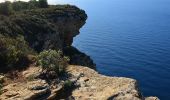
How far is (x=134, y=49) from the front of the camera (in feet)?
360

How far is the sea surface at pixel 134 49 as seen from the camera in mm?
80000

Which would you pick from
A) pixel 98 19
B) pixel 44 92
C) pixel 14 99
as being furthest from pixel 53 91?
pixel 98 19

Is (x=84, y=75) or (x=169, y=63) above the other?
(x=84, y=75)

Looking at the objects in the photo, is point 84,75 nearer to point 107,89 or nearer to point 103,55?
Answer: point 107,89

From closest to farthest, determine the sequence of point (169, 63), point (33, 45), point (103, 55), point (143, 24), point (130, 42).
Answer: point (33, 45) < point (169, 63) < point (103, 55) < point (130, 42) < point (143, 24)

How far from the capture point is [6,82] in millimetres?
21188

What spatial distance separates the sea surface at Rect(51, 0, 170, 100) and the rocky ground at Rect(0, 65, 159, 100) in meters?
48.5

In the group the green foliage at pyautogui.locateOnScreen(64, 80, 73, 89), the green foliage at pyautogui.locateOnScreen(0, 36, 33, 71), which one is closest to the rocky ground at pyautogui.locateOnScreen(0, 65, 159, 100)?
the green foliage at pyautogui.locateOnScreen(64, 80, 73, 89)

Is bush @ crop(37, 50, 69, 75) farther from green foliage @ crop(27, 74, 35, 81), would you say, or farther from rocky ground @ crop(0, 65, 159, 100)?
green foliage @ crop(27, 74, 35, 81)

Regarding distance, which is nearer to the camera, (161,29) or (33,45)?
(33,45)

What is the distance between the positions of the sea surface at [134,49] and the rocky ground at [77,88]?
48.5 m

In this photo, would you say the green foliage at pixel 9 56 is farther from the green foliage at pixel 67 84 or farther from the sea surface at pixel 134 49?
the sea surface at pixel 134 49

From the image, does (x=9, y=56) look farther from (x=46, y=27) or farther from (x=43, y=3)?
(x=43, y=3)

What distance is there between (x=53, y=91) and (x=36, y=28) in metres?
31.3
